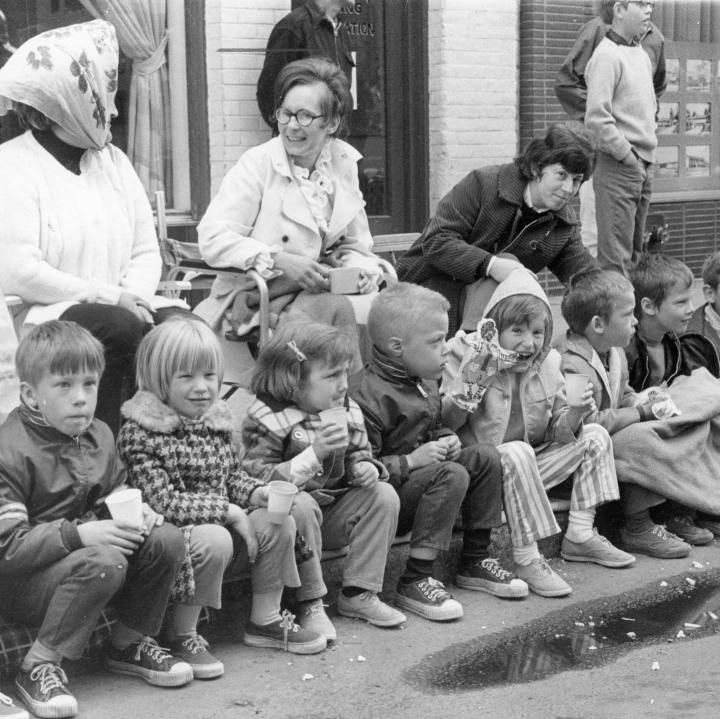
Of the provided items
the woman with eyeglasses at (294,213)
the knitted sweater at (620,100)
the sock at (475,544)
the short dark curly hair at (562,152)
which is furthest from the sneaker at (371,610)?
the knitted sweater at (620,100)

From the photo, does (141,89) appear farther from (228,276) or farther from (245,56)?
(228,276)

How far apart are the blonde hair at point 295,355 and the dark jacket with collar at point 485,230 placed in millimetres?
1559

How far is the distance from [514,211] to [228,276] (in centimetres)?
131

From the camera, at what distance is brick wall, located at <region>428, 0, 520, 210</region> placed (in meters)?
9.72

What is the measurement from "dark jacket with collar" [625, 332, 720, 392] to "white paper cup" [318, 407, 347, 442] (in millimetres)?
2138

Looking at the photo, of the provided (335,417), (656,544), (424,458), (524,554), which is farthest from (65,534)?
(656,544)

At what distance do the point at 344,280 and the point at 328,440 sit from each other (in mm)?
1442

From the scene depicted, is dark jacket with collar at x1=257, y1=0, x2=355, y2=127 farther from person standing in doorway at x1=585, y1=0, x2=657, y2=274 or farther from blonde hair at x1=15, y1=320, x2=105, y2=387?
blonde hair at x1=15, y1=320, x2=105, y2=387

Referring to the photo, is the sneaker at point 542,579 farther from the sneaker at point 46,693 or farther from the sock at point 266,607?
the sneaker at point 46,693

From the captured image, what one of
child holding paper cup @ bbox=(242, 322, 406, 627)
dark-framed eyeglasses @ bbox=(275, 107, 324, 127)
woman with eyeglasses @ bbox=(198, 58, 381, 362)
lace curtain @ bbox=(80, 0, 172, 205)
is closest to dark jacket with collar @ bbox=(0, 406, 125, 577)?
child holding paper cup @ bbox=(242, 322, 406, 627)

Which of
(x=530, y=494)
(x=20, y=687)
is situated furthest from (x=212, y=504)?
(x=530, y=494)

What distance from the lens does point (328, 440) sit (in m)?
4.36

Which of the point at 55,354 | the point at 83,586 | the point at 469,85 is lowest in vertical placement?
the point at 83,586

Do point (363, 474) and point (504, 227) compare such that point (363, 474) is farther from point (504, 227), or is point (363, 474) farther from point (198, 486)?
point (504, 227)
